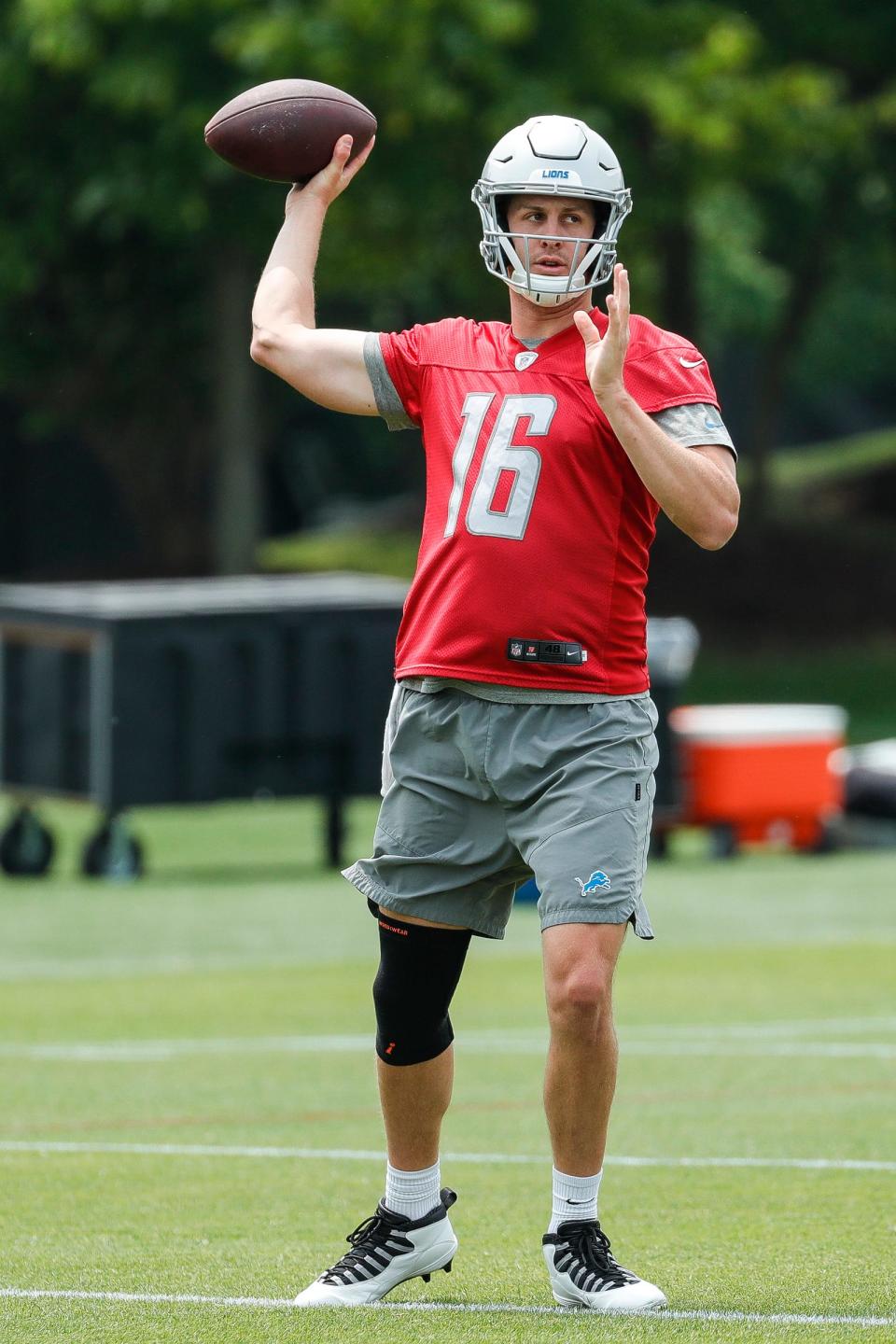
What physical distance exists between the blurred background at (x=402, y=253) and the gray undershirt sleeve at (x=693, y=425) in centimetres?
1986

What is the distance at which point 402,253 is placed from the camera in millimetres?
27938

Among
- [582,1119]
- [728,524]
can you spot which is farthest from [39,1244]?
[728,524]

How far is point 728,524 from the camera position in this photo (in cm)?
511

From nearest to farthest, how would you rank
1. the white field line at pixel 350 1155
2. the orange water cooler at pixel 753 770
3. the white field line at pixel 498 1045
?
the white field line at pixel 350 1155, the white field line at pixel 498 1045, the orange water cooler at pixel 753 770

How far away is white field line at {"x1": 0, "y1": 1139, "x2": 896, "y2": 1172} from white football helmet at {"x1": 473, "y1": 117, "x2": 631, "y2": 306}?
107 inches

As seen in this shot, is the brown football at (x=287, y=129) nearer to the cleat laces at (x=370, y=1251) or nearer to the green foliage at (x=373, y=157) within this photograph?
the cleat laces at (x=370, y=1251)

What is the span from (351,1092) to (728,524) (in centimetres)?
393

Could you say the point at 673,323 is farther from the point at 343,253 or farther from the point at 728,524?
the point at 728,524

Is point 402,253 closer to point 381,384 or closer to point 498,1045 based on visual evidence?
point 498,1045

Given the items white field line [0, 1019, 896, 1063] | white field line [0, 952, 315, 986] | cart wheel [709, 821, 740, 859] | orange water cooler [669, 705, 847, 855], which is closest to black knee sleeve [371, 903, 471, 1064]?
white field line [0, 1019, 896, 1063]

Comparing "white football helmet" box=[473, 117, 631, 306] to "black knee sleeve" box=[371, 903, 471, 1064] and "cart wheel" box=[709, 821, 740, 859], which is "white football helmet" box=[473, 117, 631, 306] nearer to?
"black knee sleeve" box=[371, 903, 471, 1064]

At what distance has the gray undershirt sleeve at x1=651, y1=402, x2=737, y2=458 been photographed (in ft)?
16.7

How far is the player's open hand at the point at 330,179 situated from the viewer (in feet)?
18.9

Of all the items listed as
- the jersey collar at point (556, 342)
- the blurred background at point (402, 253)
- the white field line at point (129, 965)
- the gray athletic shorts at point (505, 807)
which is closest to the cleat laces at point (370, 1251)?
the gray athletic shorts at point (505, 807)
